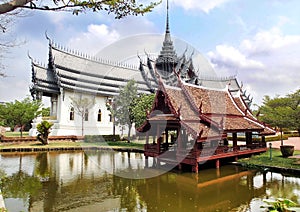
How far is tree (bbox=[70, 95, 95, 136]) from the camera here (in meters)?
28.1

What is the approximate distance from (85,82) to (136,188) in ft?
76.8

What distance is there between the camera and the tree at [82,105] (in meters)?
28.1

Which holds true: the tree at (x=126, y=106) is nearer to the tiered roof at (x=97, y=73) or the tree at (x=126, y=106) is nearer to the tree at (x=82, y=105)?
the tiered roof at (x=97, y=73)

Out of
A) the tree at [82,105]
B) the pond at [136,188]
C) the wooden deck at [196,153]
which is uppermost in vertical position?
the tree at [82,105]

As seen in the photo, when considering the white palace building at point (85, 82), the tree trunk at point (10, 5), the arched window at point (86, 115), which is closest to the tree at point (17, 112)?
the white palace building at point (85, 82)

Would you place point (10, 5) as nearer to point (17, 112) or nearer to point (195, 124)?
point (195, 124)

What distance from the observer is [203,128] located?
454 inches

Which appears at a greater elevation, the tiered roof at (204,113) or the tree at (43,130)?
the tiered roof at (204,113)

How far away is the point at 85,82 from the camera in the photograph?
3028 cm

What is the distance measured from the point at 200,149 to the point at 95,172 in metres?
5.18

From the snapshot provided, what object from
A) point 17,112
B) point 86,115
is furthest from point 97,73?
point 17,112

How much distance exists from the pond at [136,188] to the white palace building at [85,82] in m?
15.1

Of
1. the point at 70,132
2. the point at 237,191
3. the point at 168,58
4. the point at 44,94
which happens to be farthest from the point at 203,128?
the point at 168,58

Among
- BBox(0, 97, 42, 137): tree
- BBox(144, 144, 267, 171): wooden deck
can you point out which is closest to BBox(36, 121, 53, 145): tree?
BBox(0, 97, 42, 137): tree
